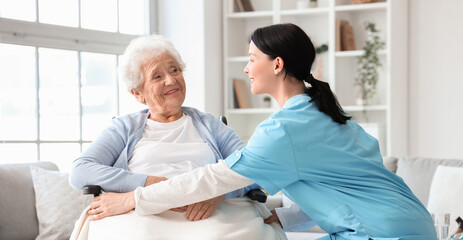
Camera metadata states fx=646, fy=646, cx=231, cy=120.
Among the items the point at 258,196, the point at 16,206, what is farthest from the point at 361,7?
the point at 258,196

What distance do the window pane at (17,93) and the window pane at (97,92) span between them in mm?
472

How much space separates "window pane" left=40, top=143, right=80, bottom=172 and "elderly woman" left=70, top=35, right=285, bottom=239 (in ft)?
6.31

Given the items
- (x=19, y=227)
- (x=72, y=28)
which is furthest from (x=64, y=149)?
(x=19, y=227)

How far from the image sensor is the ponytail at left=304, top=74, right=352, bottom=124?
204cm

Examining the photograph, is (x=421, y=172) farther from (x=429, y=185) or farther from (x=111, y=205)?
(x=111, y=205)

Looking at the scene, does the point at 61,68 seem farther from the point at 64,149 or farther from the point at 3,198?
the point at 3,198

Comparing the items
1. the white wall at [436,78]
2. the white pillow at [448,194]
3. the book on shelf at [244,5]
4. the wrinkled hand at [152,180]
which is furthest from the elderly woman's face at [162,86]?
the white wall at [436,78]

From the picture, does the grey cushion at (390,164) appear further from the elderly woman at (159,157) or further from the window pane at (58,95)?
the window pane at (58,95)

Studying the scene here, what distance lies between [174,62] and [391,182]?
109 cm

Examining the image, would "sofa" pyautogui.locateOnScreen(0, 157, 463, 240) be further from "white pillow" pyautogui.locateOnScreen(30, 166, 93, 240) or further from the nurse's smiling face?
the nurse's smiling face

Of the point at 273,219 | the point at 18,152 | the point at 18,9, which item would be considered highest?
the point at 18,9

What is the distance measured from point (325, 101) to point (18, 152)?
2801mm

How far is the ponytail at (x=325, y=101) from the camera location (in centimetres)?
204

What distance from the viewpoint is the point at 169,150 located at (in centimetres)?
254
